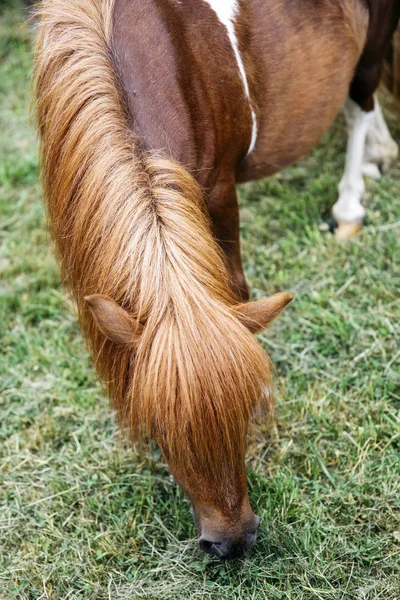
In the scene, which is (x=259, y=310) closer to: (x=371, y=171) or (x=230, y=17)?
(x=230, y=17)

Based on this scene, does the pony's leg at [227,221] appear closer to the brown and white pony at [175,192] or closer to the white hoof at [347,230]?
the brown and white pony at [175,192]

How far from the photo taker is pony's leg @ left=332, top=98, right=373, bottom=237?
3.34 meters

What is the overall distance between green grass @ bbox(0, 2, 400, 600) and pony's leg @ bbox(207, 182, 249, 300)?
0.50m

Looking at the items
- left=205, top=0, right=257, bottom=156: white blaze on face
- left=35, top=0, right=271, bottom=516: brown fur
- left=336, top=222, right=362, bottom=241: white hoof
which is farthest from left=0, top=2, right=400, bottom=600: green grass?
left=205, top=0, right=257, bottom=156: white blaze on face

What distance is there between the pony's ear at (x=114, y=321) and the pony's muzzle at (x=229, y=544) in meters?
0.59

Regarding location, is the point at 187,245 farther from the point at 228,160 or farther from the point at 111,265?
the point at 228,160

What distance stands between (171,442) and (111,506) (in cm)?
84

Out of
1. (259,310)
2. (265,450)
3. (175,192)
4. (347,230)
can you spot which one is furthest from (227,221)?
(347,230)

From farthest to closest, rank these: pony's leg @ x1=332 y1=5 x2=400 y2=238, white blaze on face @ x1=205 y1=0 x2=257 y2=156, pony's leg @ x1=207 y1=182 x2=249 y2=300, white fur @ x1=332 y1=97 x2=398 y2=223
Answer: white fur @ x1=332 y1=97 x2=398 y2=223, pony's leg @ x1=332 y1=5 x2=400 y2=238, pony's leg @ x1=207 y1=182 x2=249 y2=300, white blaze on face @ x1=205 y1=0 x2=257 y2=156

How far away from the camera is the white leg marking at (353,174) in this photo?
11.0 feet

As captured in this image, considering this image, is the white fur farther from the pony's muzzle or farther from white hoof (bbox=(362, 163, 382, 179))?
the pony's muzzle

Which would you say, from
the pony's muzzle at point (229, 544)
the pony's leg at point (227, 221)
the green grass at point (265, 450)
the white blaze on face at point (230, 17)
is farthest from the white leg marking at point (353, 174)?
the pony's muzzle at point (229, 544)

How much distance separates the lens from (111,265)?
1.86 m

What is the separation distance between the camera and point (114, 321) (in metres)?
1.74
